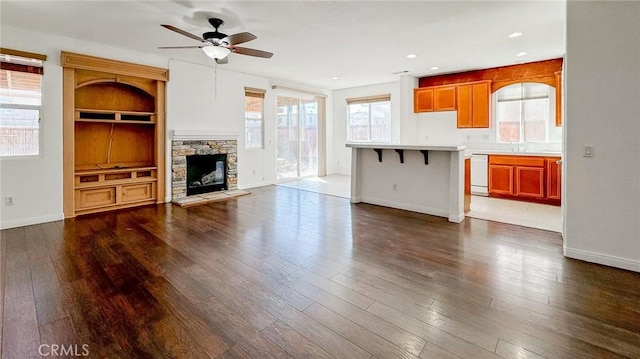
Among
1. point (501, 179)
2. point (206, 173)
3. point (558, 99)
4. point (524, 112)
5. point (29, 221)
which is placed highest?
point (558, 99)

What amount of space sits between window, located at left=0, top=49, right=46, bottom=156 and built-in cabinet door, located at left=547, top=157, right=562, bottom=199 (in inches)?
324

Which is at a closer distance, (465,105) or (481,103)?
(481,103)

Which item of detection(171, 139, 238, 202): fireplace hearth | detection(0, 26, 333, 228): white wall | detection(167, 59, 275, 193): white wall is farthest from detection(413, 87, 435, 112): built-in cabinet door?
detection(171, 139, 238, 202): fireplace hearth

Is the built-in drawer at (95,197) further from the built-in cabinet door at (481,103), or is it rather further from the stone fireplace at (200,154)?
the built-in cabinet door at (481,103)

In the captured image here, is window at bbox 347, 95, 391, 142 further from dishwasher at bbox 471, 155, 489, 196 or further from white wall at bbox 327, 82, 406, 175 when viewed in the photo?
dishwasher at bbox 471, 155, 489, 196

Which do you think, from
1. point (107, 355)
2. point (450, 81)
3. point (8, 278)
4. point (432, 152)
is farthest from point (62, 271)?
point (450, 81)

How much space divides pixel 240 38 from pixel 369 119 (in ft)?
19.6

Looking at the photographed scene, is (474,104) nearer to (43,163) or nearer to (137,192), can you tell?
(137,192)

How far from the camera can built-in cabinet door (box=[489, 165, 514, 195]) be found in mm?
5988

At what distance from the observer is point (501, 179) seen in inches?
240

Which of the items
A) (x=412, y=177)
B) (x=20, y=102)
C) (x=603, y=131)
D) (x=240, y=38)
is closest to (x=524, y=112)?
(x=412, y=177)

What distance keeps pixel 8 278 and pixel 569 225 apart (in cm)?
528

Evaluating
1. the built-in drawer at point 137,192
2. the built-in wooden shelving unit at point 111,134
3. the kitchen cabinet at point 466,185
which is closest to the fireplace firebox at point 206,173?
the built-in wooden shelving unit at point 111,134

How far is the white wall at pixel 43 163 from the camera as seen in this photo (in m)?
4.22
